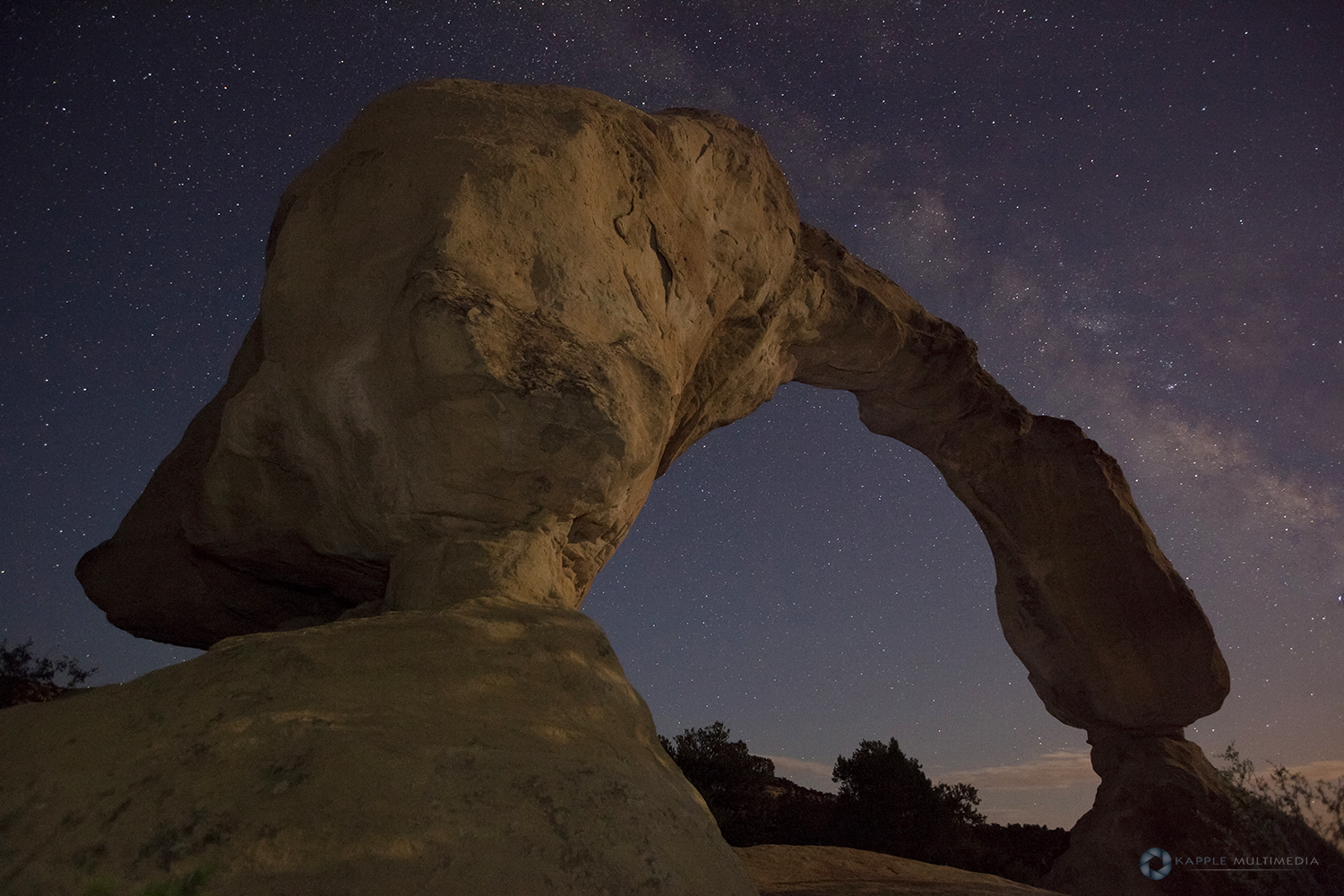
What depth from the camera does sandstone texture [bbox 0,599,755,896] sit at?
70.4 inches

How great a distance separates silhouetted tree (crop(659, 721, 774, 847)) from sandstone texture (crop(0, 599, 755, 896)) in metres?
9.19

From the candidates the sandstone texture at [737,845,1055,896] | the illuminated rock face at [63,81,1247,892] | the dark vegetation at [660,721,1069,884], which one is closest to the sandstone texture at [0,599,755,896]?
the illuminated rock face at [63,81,1247,892]

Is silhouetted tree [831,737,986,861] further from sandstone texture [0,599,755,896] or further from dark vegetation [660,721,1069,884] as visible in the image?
sandstone texture [0,599,755,896]

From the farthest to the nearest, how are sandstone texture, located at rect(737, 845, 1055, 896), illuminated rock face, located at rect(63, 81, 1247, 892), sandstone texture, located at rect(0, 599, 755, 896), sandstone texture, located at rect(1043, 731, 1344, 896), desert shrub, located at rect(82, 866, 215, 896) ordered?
sandstone texture, located at rect(1043, 731, 1344, 896), sandstone texture, located at rect(737, 845, 1055, 896), illuminated rock face, located at rect(63, 81, 1247, 892), sandstone texture, located at rect(0, 599, 755, 896), desert shrub, located at rect(82, 866, 215, 896)

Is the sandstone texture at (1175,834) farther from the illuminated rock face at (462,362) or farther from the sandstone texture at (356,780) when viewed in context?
the sandstone texture at (356,780)

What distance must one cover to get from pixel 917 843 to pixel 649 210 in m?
10.9

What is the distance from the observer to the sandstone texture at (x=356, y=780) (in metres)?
1.79

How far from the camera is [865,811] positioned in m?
12.1

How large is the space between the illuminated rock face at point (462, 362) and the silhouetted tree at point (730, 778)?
6.78m

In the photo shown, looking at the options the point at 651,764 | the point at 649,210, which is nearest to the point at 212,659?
→ the point at 651,764

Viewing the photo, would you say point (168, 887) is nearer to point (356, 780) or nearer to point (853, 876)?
point (356, 780)

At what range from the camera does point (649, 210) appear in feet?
15.6

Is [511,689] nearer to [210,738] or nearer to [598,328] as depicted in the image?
[210,738]

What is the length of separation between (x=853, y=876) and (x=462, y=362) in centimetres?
621
